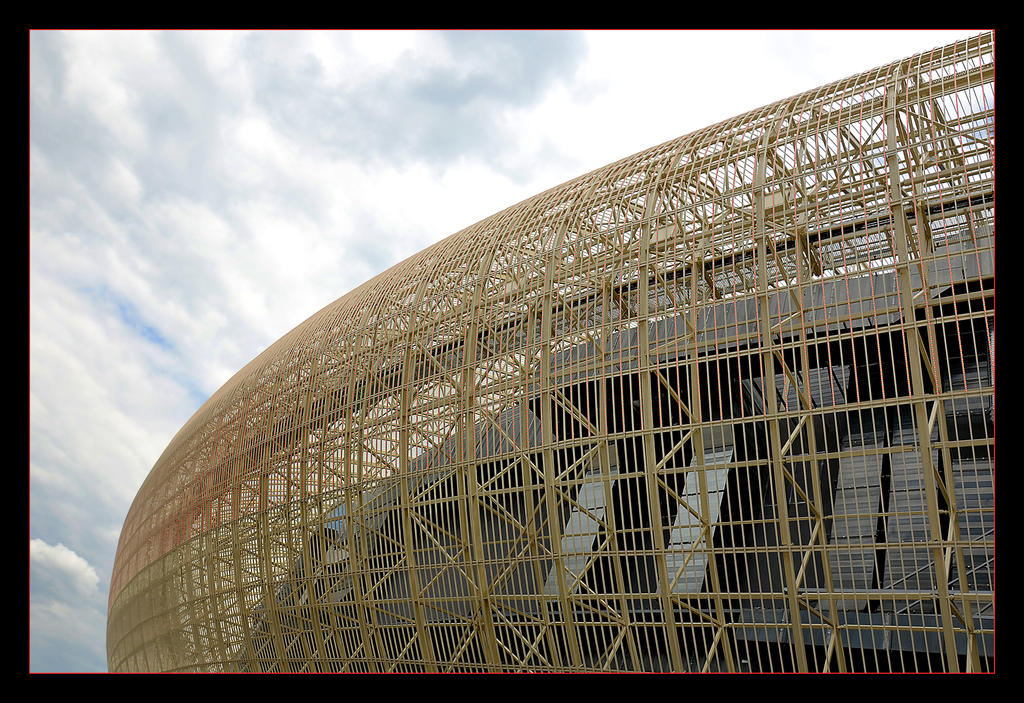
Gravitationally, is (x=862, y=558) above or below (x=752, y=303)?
below

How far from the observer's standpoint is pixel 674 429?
55.3 ft

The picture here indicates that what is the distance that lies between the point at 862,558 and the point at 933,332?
4.38 meters

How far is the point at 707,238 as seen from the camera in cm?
1819

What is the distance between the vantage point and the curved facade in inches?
588

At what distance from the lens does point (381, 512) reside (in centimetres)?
2328

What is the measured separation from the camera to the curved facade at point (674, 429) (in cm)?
1493

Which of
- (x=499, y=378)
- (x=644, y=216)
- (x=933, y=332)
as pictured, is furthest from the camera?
(x=499, y=378)

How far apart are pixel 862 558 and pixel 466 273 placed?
46.6 feet

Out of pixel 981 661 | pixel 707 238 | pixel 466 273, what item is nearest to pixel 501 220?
pixel 466 273

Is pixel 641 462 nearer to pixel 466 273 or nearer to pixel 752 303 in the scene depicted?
pixel 752 303

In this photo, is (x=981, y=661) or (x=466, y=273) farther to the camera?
(x=466, y=273)
